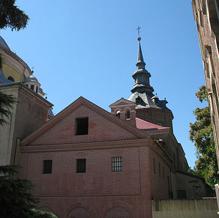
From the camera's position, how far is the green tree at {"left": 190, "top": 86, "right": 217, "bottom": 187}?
2223 cm

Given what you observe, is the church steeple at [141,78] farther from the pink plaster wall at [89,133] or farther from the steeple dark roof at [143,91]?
the pink plaster wall at [89,133]

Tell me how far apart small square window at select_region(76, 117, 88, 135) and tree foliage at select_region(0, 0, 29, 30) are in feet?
42.8

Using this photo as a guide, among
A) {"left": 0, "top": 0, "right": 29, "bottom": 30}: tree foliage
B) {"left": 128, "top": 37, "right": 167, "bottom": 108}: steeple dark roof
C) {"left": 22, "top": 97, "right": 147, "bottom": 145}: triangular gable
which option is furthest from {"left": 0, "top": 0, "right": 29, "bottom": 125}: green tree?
{"left": 128, "top": 37, "right": 167, "bottom": 108}: steeple dark roof

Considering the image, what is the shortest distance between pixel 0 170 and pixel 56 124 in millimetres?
15079

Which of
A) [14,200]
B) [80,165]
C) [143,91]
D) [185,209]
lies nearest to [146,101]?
[143,91]

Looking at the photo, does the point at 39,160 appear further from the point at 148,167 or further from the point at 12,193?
the point at 12,193

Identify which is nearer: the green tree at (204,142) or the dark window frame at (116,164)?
the dark window frame at (116,164)

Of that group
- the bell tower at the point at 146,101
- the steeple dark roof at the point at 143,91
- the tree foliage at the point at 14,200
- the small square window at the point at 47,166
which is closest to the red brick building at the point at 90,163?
the small square window at the point at 47,166

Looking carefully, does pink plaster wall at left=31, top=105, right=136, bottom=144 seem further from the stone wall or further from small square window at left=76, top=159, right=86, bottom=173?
the stone wall

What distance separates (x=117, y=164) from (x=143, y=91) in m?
36.4

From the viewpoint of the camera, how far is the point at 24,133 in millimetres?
25406

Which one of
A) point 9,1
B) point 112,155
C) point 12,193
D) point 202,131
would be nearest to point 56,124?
point 112,155

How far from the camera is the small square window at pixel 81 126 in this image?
79.3 ft

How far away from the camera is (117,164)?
2184cm
